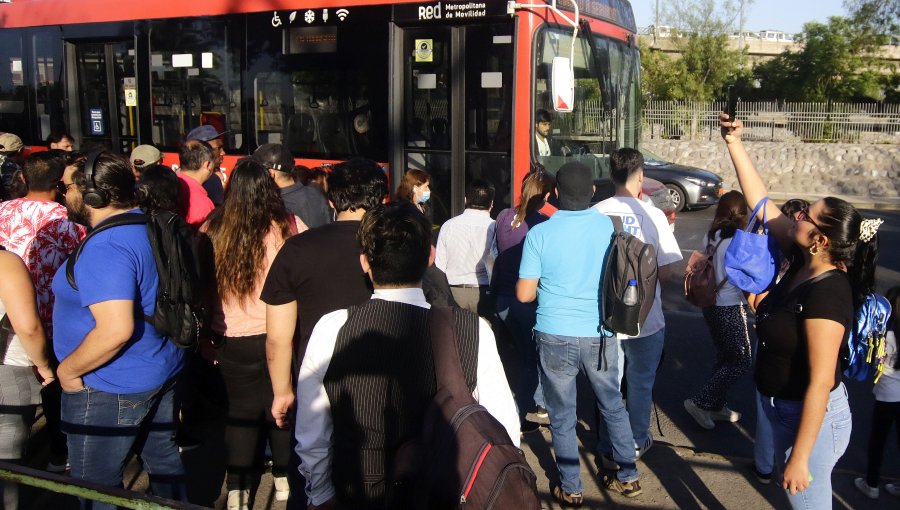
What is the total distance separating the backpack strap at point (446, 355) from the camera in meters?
2.20

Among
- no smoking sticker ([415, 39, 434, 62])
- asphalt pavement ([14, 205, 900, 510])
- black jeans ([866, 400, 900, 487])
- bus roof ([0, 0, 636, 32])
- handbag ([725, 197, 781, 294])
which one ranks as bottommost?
asphalt pavement ([14, 205, 900, 510])

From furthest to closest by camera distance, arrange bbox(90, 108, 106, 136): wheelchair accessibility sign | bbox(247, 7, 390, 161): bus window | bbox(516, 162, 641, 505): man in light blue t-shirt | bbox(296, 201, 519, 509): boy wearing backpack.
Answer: bbox(90, 108, 106, 136): wheelchair accessibility sign < bbox(247, 7, 390, 161): bus window < bbox(516, 162, 641, 505): man in light blue t-shirt < bbox(296, 201, 519, 509): boy wearing backpack

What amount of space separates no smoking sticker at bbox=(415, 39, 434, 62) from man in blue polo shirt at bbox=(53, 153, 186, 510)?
459 cm

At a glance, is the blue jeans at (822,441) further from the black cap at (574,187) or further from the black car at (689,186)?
the black car at (689,186)

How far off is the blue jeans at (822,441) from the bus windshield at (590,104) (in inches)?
169

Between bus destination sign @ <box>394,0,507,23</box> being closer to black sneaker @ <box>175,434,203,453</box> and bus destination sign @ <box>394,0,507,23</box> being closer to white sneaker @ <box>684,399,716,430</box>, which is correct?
white sneaker @ <box>684,399,716,430</box>

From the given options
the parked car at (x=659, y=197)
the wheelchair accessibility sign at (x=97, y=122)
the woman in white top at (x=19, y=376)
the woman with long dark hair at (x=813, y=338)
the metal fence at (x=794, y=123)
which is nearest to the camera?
the woman with long dark hair at (x=813, y=338)

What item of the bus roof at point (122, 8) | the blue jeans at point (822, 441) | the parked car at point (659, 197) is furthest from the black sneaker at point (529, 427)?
the bus roof at point (122, 8)

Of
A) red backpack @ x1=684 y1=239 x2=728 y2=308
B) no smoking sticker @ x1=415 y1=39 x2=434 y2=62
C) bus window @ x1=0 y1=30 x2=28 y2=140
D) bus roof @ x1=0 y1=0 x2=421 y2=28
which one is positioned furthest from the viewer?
bus window @ x1=0 y1=30 x2=28 y2=140

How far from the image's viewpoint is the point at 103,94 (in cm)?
973

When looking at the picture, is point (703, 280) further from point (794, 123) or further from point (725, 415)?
point (794, 123)

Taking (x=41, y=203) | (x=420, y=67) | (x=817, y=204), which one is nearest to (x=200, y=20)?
(x=420, y=67)

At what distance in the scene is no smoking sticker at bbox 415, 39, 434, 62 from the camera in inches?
294

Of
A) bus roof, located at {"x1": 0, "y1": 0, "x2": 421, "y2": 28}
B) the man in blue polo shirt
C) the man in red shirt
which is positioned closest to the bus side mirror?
bus roof, located at {"x1": 0, "y1": 0, "x2": 421, "y2": 28}
